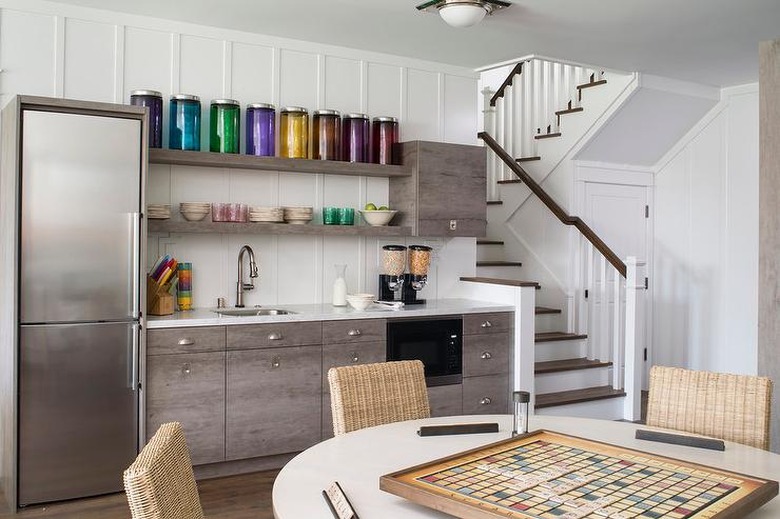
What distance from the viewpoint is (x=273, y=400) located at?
4270 millimetres

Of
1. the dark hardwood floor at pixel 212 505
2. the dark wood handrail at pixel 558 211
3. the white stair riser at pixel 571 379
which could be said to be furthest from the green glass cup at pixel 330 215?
the dark wood handrail at pixel 558 211

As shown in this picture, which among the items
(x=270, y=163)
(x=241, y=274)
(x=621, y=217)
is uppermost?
(x=270, y=163)

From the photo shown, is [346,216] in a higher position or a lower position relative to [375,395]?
higher

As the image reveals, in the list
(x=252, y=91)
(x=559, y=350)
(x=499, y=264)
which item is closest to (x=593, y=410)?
(x=559, y=350)

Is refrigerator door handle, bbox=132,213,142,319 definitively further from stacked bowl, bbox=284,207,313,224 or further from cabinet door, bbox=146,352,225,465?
stacked bowl, bbox=284,207,313,224

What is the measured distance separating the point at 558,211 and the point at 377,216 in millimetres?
1862

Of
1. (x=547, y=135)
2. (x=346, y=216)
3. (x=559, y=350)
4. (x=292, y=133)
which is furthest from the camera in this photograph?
(x=547, y=135)

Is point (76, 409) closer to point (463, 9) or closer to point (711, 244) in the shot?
point (463, 9)

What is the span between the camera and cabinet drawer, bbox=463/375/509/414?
4949 mm

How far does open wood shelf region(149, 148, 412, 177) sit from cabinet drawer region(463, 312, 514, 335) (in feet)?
3.46

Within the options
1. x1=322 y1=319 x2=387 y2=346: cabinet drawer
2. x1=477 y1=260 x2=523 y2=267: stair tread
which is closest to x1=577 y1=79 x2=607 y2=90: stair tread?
x1=477 y1=260 x2=523 y2=267: stair tread

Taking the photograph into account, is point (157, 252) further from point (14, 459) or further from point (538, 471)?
point (538, 471)

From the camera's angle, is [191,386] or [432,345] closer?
[191,386]

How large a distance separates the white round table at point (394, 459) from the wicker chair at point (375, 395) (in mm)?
202
